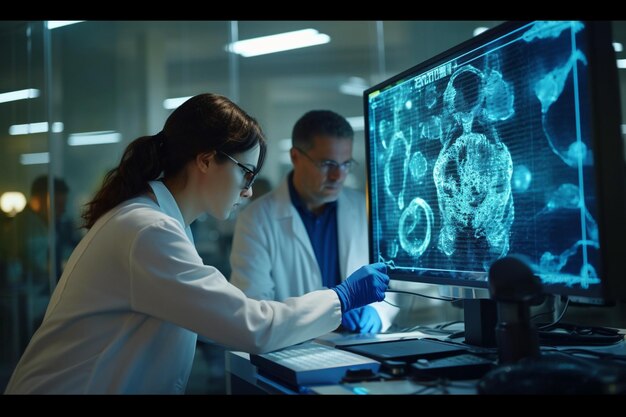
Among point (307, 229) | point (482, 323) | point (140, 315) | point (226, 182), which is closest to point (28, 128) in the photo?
point (307, 229)

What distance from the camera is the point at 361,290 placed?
1.40 m

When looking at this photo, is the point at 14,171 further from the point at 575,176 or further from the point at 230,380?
the point at 575,176

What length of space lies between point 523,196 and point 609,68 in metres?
0.27

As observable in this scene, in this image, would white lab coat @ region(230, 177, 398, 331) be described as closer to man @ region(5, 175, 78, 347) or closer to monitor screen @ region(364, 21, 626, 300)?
monitor screen @ region(364, 21, 626, 300)

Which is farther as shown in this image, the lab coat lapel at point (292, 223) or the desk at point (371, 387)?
the lab coat lapel at point (292, 223)

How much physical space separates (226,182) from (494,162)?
2.25 feet

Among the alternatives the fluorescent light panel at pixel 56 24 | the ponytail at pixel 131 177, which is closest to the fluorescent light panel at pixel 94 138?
the fluorescent light panel at pixel 56 24

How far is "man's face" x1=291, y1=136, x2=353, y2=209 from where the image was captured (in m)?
2.14

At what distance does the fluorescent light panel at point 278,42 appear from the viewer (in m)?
3.78

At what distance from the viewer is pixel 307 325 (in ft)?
4.21

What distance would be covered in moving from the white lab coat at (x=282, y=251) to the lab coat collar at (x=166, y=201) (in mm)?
683

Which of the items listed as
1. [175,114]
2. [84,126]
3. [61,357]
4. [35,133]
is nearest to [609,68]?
[175,114]

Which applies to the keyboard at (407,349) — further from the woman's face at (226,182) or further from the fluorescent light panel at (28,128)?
the fluorescent light panel at (28,128)

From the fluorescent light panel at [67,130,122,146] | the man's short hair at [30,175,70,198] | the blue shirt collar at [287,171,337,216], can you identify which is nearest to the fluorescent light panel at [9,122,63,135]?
the man's short hair at [30,175,70,198]
